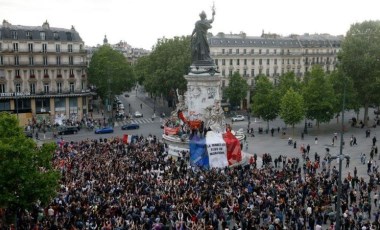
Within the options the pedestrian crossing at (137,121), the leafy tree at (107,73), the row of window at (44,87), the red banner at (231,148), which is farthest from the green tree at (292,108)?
the row of window at (44,87)

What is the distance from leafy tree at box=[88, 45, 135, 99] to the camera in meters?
82.9

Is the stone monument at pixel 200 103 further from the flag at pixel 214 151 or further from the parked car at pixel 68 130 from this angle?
the parked car at pixel 68 130

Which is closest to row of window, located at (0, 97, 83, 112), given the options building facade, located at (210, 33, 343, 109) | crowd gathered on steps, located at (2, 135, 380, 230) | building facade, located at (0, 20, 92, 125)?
building facade, located at (0, 20, 92, 125)

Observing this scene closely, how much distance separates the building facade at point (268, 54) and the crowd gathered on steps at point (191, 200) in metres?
54.4

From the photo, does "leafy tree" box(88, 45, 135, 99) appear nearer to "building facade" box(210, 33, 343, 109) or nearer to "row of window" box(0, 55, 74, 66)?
"row of window" box(0, 55, 74, 66)

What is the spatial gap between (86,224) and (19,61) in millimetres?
52482

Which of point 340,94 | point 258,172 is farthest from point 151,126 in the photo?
point 258,172

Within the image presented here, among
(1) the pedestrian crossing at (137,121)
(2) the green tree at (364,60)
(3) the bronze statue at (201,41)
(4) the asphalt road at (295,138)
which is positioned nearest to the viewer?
(3) the bronze statue at (201,41)

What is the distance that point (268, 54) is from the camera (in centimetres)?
9456

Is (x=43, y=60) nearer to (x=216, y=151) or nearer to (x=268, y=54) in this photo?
(x=216, y=151)

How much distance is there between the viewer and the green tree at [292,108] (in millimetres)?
59438

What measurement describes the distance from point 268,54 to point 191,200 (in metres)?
71.0

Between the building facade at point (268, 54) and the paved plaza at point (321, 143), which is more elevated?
the building facade at point (268, 54)

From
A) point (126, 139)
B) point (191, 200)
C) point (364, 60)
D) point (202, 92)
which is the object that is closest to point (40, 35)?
point (126, 139)
